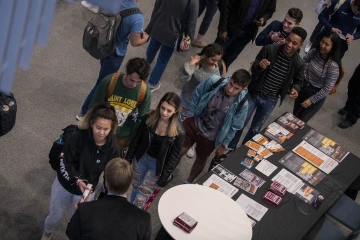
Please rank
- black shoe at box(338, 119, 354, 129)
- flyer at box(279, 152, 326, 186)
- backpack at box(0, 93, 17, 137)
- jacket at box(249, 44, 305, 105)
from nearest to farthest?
backpack at box(0, 93, 17, 137) → flyer at box(279, 152, 326, 186) → jacket at box(249, 44, 305, 105) → black shoe at box(338, 119, 354, 129)

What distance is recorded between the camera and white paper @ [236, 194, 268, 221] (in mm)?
4729

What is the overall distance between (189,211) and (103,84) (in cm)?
133

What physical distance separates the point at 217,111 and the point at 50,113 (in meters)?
2.10

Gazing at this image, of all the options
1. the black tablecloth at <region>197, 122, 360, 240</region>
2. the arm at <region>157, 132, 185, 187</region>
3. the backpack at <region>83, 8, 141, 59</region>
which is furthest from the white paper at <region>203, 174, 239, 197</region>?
the backpack at <region>83, 8, 141, 59</region>

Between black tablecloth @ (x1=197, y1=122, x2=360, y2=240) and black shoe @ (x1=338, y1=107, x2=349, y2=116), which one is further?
black shoe @ (x1=338, y1=107, x2=349, y2=116)

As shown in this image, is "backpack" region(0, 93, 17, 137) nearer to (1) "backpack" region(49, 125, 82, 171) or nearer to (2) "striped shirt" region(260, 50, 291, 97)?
(1) "backpack" region(49, 125, 82, 171)

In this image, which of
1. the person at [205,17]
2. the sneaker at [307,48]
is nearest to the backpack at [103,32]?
the person at [205,17]

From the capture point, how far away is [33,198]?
518 cm

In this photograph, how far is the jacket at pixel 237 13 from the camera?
6.64 meters

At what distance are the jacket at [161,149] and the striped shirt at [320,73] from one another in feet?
6.89

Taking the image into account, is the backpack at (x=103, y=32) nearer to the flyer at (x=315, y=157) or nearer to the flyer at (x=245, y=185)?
the flyer at (x=245, y=185)

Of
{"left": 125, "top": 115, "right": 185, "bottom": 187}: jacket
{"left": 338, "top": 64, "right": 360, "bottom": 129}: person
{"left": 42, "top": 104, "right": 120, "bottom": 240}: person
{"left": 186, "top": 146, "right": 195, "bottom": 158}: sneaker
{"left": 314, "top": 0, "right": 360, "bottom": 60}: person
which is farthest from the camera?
{"left": 338, "top": 64, "right": 360, "bottom": 129}: person

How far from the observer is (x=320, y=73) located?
594 centimetres

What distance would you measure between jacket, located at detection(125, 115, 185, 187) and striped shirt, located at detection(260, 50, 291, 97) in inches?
58.9
